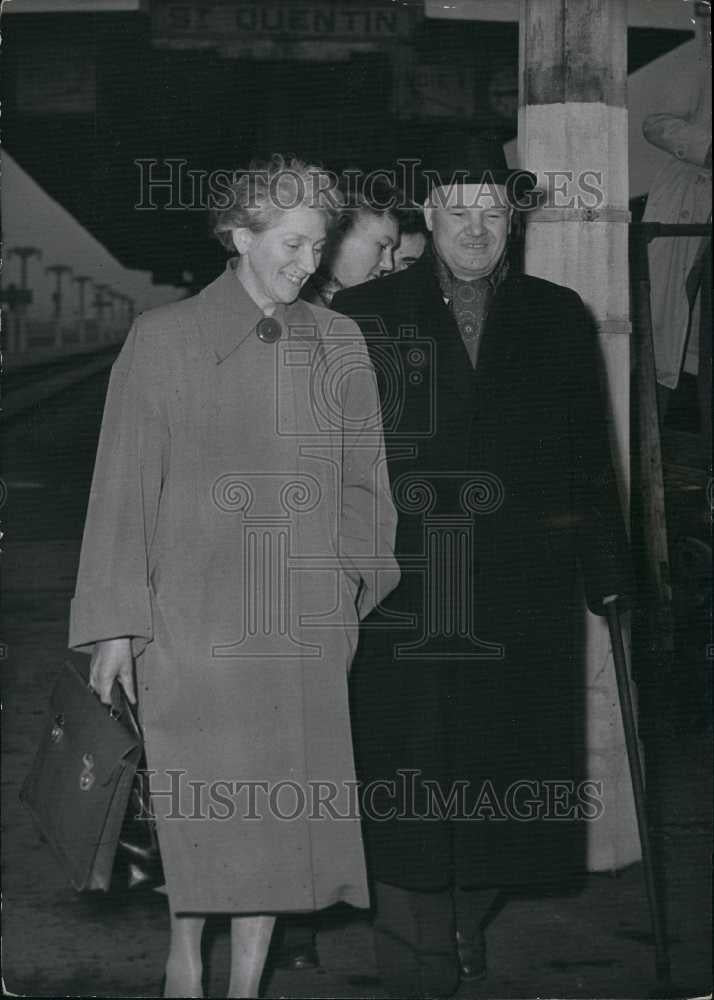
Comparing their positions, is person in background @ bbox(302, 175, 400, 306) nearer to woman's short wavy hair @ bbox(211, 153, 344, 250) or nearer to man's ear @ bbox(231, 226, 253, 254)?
woman's short wavy hair @ bbox(211, 153, 344, 250)

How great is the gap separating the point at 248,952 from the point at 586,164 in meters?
2.15

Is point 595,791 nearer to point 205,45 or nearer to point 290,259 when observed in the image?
point 290,259

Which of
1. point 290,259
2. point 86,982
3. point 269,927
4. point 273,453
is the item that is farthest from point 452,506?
point 86,982

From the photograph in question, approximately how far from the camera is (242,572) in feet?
11.1

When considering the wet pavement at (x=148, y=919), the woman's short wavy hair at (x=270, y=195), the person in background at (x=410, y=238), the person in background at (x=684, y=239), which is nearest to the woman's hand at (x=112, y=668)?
the wet pavement at (x=148, y=919)

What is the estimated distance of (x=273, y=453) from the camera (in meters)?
3.38

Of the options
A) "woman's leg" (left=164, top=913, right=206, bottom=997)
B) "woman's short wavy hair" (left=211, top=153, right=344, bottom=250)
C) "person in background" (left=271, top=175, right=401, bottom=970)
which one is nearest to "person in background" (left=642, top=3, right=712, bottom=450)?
"person in background" (left=271, top=175, right=401, bottom=970)

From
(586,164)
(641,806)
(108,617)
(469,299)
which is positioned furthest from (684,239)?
(108,617)

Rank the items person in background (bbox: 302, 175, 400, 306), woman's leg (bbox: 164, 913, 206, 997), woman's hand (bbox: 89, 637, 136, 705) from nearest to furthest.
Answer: woman's hand (bbox: 89, 637, 136, 705), woman's leg (bbox: 164, 913, 206, 997), person in background (bbox: 302, 175, 400, 306)

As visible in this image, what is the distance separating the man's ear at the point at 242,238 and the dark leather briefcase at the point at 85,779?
1035 millimetres

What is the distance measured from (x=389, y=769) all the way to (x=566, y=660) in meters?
0.56

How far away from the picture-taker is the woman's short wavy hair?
129 inches

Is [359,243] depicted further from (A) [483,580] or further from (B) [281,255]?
(A) [483,580]

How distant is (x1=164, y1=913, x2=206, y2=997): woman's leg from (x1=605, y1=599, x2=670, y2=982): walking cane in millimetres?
1089
